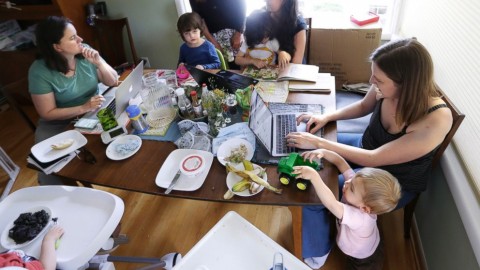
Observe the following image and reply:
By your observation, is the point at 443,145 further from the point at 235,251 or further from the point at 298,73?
the point at 235,251

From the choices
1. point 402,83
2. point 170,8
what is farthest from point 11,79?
point 402,83

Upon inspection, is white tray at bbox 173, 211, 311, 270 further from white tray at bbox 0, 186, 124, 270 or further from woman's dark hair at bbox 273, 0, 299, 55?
woman's dark hair at bbox 273, 0, 299, 55

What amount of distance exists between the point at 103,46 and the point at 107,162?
2212mm

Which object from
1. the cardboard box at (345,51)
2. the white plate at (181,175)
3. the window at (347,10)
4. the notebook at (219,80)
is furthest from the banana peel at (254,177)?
the window at (347,10)

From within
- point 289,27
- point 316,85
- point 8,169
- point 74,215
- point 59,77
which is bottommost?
point 8,169

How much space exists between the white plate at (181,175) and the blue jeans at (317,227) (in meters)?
0.50

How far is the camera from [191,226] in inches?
75.0

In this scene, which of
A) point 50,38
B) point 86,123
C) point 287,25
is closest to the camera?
point 86,123

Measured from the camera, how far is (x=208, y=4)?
8.29 feet

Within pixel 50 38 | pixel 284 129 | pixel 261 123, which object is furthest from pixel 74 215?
pixel 50 38

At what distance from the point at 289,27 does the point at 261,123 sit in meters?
1.06

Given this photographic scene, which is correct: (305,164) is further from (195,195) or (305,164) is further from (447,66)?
(447,66)

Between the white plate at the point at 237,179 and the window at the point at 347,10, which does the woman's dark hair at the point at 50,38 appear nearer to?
the white plate at the point at 237,179

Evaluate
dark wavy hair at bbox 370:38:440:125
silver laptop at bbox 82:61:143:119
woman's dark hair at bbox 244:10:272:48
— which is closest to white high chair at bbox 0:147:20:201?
silver laptop at bbox 82:61:143:119
